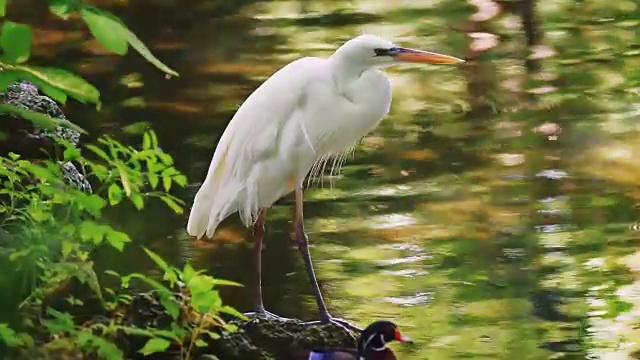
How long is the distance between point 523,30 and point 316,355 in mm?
2296

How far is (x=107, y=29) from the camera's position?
25.2 inches

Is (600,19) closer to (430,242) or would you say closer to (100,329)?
(430,242)

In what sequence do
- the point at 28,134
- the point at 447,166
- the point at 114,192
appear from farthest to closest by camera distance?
the point at 447,166, the point at 28,134, the point at 114,192

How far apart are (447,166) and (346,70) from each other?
3.14 feet

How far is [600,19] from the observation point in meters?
3.74

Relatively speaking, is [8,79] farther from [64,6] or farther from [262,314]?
[262,314]

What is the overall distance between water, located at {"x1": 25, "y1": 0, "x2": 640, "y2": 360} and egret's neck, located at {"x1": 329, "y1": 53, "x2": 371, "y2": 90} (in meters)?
0.48

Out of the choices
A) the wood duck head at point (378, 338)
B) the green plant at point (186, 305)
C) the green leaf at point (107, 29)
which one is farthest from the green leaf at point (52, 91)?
the wood duck head at point (378, 338)

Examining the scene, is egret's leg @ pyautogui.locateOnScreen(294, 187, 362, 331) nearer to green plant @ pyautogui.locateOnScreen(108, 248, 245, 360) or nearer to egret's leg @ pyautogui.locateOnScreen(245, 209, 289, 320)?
egret's leg @ pyautogui.locateOnScreen(245, 209, 289, 320)

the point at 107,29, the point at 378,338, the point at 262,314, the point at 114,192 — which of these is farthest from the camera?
the point at 262,314

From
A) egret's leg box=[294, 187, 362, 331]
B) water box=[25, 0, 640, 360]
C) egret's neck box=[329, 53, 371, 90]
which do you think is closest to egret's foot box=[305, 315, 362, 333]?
egret's leg box=[294, 187, 362, 331]

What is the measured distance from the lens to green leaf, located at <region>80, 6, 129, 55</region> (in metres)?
0.64

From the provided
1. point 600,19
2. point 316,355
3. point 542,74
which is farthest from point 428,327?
point 600,19

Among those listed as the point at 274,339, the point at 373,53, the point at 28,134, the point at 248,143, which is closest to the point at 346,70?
the point at 373,53
